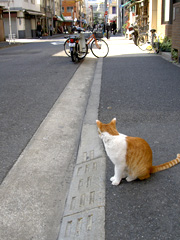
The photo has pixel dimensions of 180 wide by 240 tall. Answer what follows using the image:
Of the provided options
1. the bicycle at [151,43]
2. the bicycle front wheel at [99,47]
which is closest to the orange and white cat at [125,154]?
the bicycle front wheel at [99,47]

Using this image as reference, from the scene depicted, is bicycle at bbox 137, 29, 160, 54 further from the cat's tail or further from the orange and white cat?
the orange and white cat

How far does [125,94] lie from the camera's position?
6.09 metres

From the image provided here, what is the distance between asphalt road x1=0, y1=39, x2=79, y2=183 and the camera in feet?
12.4

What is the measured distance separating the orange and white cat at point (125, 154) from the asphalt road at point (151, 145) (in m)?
0.10

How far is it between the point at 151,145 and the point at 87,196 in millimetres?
1243

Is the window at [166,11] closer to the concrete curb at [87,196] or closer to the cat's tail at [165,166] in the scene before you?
the concrete curb at [87,196]

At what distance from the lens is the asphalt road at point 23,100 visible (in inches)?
149

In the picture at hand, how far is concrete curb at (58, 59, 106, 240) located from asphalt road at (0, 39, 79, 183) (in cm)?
79

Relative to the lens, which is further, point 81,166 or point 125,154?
point 81,166

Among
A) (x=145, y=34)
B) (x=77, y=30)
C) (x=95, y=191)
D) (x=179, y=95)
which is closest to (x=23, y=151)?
(x=95, y=191)

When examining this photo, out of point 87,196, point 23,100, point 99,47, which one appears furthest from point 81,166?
point 99,47

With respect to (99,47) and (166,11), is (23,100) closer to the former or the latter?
(99,47)

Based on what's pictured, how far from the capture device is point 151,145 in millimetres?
3523

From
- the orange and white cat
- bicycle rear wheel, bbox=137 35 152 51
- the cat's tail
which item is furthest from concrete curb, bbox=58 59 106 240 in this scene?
bicycle rear wheel, bbox=137 35 152 51
